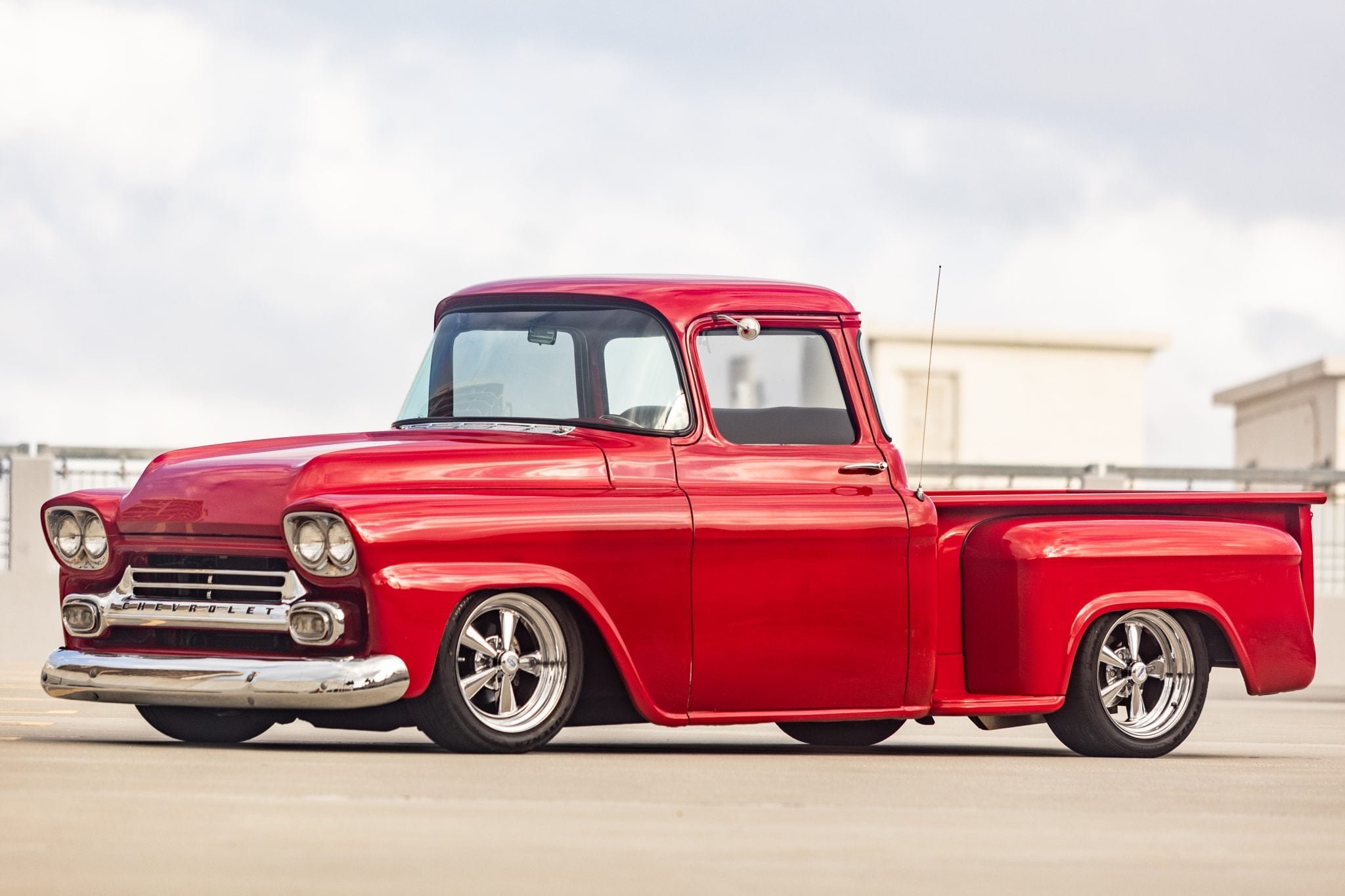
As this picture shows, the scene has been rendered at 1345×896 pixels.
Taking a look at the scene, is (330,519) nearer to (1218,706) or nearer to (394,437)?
(394,437)

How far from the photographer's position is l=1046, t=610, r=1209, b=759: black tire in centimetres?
974

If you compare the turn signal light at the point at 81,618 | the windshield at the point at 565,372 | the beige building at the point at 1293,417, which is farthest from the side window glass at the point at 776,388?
the beige building at the point at 1293,417

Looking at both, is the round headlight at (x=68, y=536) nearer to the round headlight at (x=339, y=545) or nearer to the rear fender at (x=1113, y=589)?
the round headlight at (x=339, y=545)

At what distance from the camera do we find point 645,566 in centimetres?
847

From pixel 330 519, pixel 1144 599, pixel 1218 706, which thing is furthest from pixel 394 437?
pixel 1218 706

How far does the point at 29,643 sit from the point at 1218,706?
11934 millimetres

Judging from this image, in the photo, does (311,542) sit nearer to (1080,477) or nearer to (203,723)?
(203,723)

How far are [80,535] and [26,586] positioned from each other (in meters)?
13.3

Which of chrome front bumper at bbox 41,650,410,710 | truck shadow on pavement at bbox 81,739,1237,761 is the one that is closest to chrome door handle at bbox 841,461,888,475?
truck shadow on pavement at bbox 81,739,1237,761

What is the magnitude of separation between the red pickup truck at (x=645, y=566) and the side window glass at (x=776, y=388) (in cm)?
1

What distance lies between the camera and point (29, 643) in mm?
21531

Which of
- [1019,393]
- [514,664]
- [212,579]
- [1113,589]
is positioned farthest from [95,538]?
[1019,393]

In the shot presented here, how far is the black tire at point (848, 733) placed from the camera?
1008 cm

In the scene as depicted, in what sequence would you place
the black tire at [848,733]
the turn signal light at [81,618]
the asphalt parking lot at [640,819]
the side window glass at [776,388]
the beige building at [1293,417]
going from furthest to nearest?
the beige building at [1293,417] → the black tire at [848,733] → the side window glass at [776,388] → the turn signal light at [81,618] → the asphalt parking lot at [640,819]
